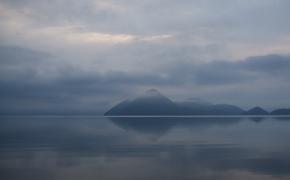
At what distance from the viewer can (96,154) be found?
1117 inches

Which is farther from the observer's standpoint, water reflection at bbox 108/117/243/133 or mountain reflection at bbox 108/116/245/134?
water reflection at bbox 108/117/243/133

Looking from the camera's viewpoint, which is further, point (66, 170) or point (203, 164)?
point (203, 164)

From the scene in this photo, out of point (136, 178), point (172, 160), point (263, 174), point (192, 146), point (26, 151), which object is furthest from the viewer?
point (192, 146)

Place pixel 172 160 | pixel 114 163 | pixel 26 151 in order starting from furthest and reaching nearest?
pixel 26 151 → pixel 172 160 → pixel 114 163

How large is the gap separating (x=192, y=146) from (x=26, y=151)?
14714 mm

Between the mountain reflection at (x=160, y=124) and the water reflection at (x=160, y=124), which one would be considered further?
the water reflection at (x=160, y=124)

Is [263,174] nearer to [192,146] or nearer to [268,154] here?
[268,154]

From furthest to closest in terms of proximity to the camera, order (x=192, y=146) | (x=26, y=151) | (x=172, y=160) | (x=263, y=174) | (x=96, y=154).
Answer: (x=192, y=146)
(x=26, y=151)
(x=96, y=154)
(x=172, y=160)
(x=263, y=174)

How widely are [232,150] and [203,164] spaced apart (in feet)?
27.7

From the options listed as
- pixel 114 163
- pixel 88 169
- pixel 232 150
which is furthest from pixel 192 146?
pixel 88 169

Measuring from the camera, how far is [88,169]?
21.3m

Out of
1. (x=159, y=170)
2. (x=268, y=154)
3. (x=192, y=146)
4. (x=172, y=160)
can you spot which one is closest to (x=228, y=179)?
(x=159, y=170)

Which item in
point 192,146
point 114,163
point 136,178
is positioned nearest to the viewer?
point 136,178

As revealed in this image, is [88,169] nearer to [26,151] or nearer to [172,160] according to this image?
[172,160]
